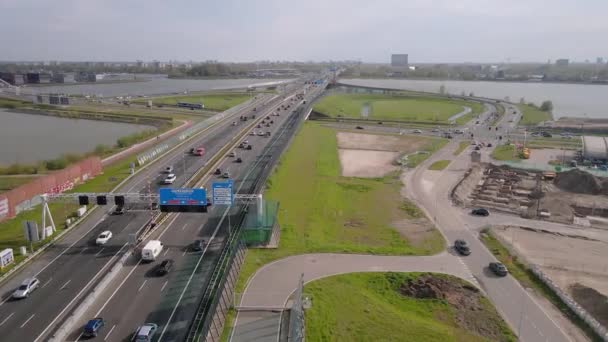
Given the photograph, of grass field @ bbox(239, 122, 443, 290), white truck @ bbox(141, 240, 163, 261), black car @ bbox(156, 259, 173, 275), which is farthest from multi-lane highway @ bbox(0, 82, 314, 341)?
grass field @ bbox(239, 122, 443, 290)

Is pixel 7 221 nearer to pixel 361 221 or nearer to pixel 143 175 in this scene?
pixel 143 175

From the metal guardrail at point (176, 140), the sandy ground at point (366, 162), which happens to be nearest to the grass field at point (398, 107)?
the metal guardrail at point (176, 140)

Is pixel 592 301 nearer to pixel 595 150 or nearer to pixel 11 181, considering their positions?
pixel 595 150

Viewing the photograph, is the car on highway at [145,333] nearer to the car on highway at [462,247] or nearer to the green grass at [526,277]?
the car on highway at [462,247]

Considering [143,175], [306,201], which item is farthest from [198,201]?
[143,175]

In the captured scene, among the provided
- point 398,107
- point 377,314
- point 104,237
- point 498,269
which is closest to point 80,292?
point 104,237

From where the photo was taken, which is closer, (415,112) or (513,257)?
(513,257)
